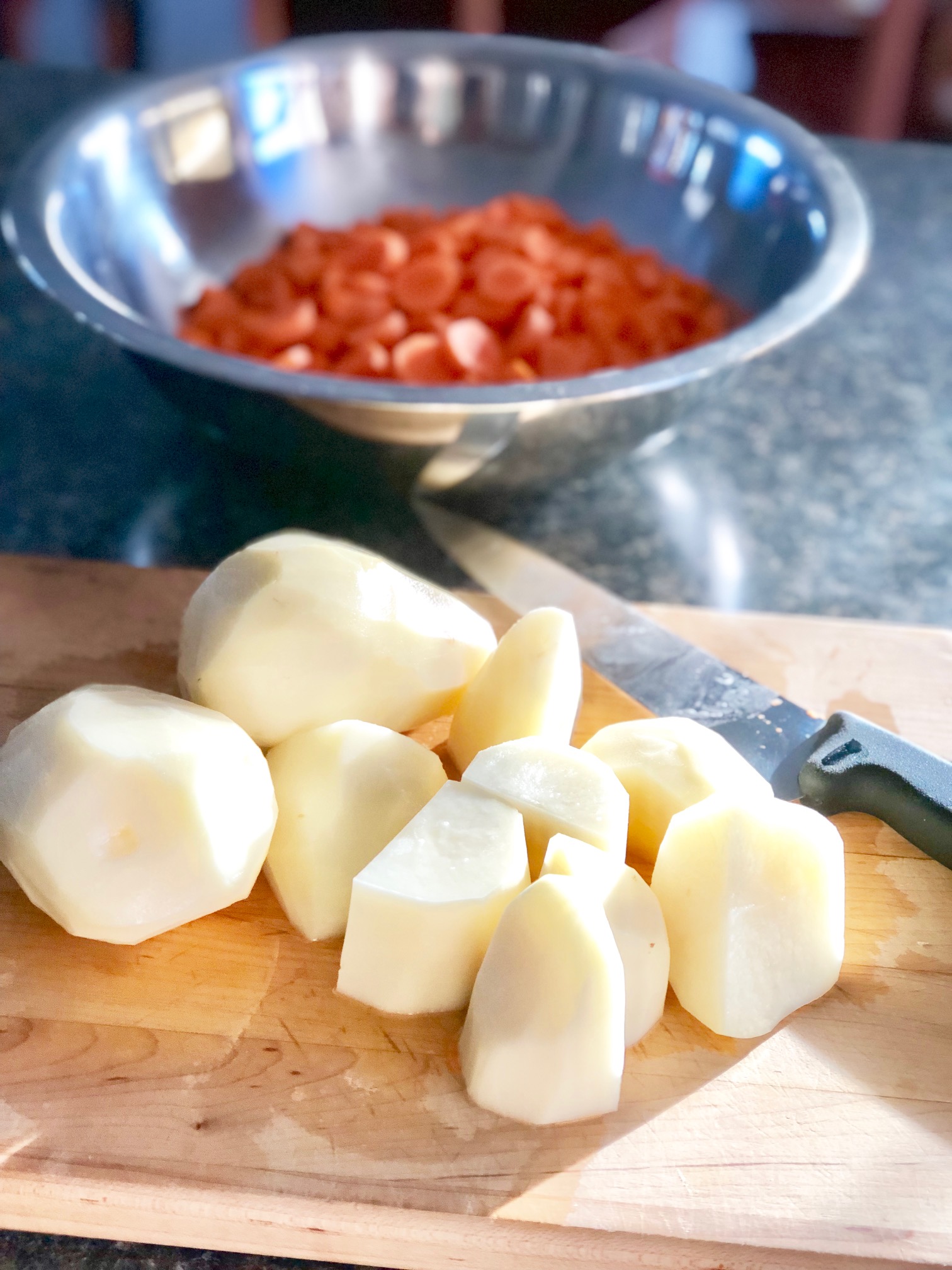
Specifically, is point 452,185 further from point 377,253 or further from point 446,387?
point 446,387

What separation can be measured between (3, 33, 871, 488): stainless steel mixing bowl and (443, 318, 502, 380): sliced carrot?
177 millimetres

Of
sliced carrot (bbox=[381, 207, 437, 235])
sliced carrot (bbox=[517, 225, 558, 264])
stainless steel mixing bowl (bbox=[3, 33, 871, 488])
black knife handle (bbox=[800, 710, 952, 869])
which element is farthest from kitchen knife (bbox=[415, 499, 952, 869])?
sliced carrot (bbox=[381, 207, 437, 235])

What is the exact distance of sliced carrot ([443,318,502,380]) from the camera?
4.43ft

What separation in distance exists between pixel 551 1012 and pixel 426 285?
101cm

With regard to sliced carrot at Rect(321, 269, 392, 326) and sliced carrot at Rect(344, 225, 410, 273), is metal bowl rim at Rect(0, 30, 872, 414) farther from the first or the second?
sliced carrot at Rect(344, 225, 410, 273)

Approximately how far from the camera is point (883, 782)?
0.93 m

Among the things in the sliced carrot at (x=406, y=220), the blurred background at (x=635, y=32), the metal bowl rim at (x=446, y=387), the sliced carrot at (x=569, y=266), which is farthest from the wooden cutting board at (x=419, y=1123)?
the blurred background at (x=635, y=32)

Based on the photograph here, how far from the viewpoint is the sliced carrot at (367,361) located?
135cm

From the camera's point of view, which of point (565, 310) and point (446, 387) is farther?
point (565, 310)

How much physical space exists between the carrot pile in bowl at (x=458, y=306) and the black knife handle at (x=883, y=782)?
603 mm

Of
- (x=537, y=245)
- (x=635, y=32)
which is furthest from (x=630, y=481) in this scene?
(x=635, y=32)

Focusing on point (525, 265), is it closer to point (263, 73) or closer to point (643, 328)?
point (643, 328)

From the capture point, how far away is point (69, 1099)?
0.76 metres

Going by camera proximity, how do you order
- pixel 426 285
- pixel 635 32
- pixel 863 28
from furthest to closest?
pixel 635 32, pixel 863 28, pixel 426 285
